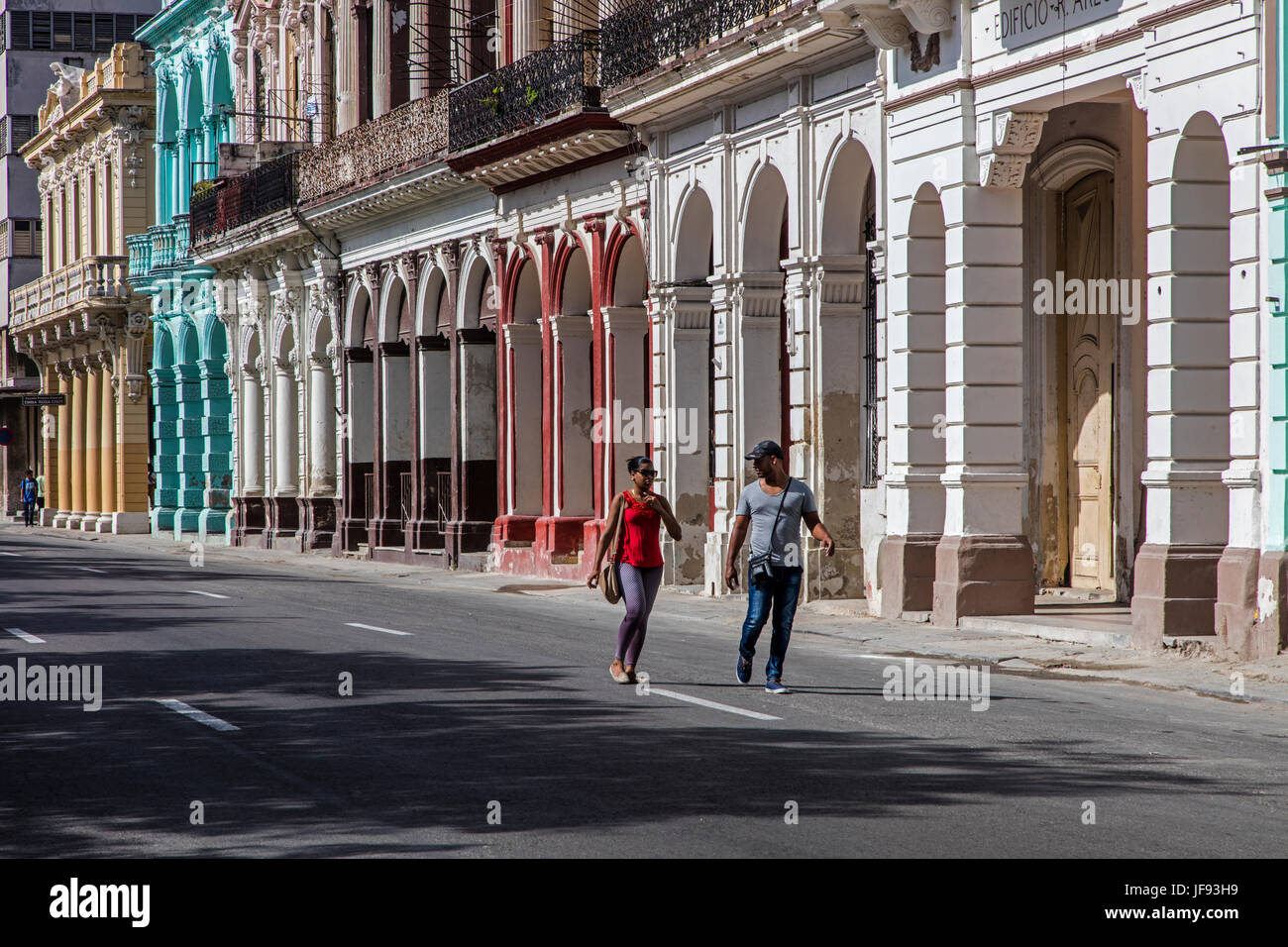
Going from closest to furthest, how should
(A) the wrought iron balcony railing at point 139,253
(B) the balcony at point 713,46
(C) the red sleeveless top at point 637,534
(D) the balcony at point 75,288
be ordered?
1. (C) the red sleeveless top at point 637,534
2. (B) the balcony at point 713,46
3. (A) the wrought iron balcony railing at point 139,253
4. (D) the balcony at point 75,288

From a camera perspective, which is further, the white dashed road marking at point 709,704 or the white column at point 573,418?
the white column at point 573,418

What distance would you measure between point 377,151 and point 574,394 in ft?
27.1

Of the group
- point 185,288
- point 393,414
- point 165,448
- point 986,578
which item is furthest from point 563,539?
point 165,448

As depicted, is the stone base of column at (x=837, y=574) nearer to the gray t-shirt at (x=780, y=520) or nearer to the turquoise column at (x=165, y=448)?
the gray t-shirt at (x=780, y=520)

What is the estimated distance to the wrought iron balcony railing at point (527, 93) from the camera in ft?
90.5

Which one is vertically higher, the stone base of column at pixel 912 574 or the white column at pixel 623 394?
the white column at pixel 623 394

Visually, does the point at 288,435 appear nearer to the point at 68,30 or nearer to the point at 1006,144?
the point at 1006,144

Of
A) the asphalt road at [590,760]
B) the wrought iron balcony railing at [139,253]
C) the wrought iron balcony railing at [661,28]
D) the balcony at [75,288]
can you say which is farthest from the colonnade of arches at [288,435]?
the asphalt road at [590,760]

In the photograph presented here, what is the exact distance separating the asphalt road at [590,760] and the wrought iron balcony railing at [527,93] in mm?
12120

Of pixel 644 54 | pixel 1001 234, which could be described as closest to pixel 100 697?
pixel 1001 234

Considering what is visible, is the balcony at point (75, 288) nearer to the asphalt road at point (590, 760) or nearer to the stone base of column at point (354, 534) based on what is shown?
the stone base of column at point (354, 534)

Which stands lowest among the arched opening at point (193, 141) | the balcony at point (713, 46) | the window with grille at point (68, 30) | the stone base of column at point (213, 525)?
the stone base of column at point (213, 525)

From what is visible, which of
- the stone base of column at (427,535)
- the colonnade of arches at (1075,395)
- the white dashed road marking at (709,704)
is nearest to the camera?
the white dashed road marking at (709,704)

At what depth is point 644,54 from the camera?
2598cm
